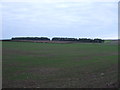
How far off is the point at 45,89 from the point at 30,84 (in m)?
2.33

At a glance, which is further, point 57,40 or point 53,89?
point 57,40

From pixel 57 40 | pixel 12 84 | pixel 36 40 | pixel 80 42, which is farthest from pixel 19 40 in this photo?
pixel 12 84

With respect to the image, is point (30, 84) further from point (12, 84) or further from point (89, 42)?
point (89, 42)

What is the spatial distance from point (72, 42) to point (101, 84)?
3292 inches

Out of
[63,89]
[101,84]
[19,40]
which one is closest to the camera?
[63,89]

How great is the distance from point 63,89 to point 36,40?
84110 millimetres

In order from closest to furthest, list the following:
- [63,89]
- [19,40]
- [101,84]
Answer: [63,89] < [101,84] < [19,40]

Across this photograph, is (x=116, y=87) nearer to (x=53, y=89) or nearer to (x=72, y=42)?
(x=53, y=89)

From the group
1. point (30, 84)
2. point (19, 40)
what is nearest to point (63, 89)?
point (30, 84)

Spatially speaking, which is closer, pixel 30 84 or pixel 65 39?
pixel 30 84

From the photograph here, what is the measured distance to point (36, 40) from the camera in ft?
313

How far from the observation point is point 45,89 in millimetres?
11758

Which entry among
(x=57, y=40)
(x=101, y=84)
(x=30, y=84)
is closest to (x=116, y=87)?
(x=101, y=84)

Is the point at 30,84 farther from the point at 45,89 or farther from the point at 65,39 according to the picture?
the point at 65,39
